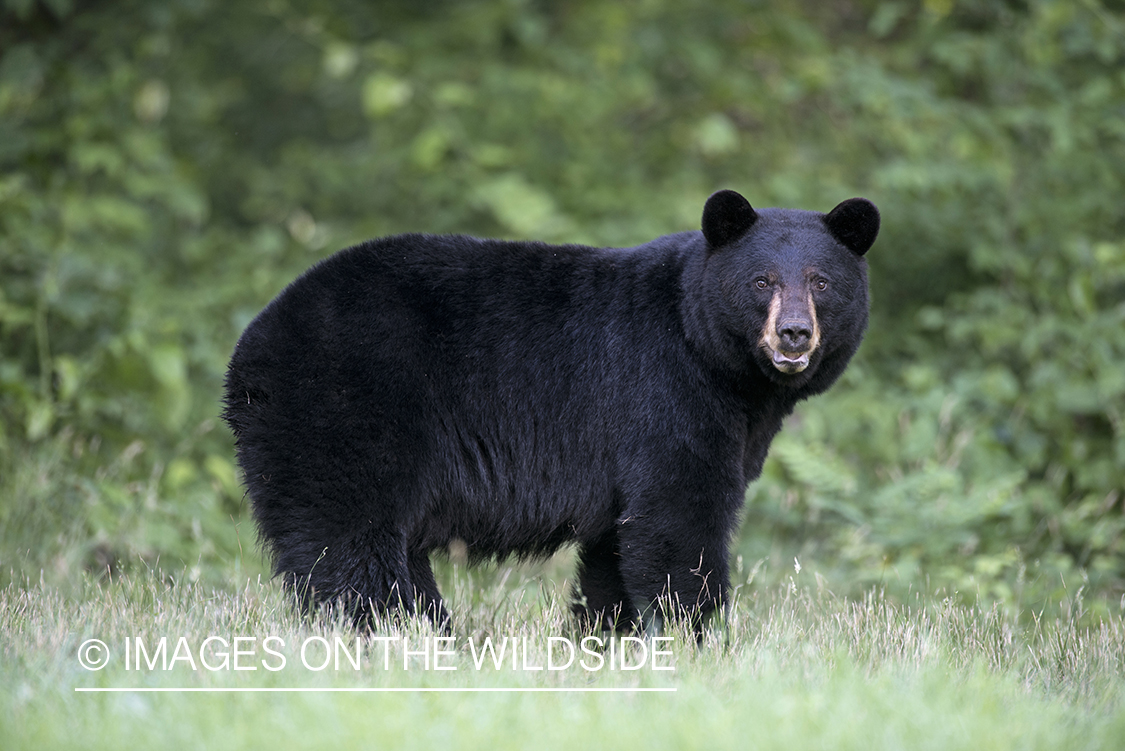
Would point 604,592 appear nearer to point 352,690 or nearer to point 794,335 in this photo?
point 794,335

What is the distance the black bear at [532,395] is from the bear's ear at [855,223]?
0.04 feet

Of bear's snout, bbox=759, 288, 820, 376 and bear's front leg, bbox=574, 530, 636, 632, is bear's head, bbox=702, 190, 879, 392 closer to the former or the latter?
bear's snout, bbox=759, 288, 820, 376

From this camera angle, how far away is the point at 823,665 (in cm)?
332

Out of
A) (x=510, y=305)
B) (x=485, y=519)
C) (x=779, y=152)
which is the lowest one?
(x=485, y=519)

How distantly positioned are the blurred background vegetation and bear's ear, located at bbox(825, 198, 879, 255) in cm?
166

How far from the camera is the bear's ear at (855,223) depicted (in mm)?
3900

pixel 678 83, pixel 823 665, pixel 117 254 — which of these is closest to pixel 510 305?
pixel 823 665

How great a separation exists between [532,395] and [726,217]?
923mm

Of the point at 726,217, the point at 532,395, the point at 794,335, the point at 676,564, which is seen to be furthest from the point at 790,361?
the point at 532,395

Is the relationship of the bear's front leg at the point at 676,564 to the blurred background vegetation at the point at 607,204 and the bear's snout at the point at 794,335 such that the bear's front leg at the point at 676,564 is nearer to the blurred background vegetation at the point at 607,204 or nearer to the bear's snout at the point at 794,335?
the bear's snout at the point at 794,335

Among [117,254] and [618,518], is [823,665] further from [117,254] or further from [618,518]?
[117,254]

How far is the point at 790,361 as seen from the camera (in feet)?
12.0

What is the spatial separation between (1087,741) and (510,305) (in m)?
2.21

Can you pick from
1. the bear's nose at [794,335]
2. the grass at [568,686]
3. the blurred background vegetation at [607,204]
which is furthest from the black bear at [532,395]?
the blurred background vegetation at [607,204]
